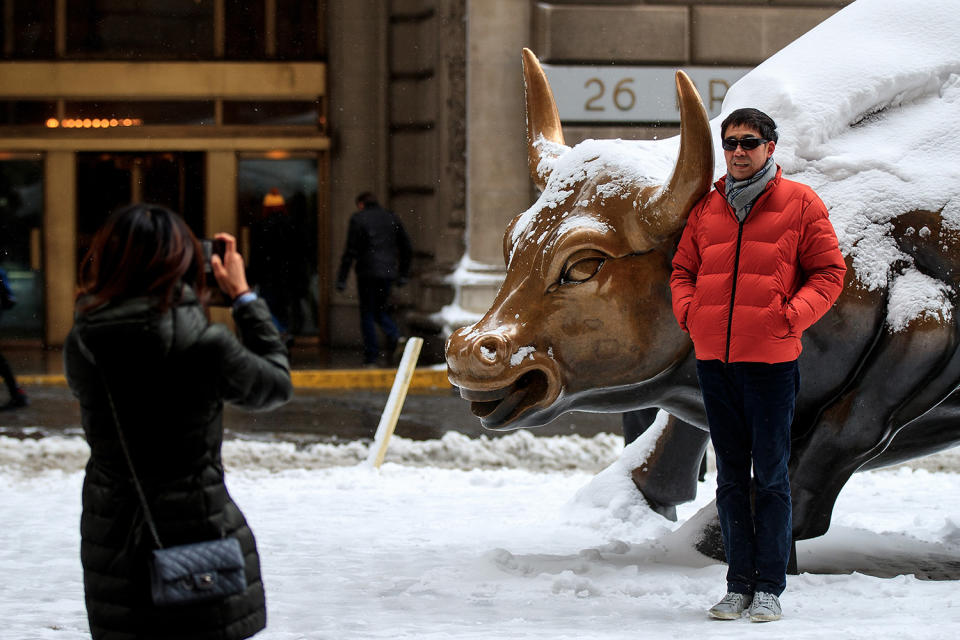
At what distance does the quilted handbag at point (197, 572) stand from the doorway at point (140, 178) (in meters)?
13.5

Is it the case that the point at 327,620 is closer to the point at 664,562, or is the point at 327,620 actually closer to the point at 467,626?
the point at 467,626

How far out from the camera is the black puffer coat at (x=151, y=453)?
3.00 meters

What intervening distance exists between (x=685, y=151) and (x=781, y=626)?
1.52 metres

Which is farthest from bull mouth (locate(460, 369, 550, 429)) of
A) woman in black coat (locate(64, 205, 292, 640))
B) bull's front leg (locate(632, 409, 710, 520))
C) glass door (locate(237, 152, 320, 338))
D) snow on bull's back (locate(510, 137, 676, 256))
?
glass door (locate(237, 152, 320, 338))

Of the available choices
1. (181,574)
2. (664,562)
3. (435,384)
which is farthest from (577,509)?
(435,384)

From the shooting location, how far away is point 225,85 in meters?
16.0

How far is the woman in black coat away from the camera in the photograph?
118 inches

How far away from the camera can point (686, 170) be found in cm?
445

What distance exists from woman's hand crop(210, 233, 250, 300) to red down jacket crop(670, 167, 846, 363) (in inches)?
60.2

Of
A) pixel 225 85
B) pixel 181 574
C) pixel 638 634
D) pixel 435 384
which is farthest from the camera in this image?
pixel 225 85

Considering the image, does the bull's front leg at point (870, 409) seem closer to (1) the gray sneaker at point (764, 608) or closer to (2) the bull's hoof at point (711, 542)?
(2) the bull's hoof at point (711, 542)

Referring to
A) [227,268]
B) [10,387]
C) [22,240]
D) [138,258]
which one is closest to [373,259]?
[10,387]

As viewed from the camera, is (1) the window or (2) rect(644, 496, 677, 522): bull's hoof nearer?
(2) rect(644, 496, 677, 522): bull's hoof

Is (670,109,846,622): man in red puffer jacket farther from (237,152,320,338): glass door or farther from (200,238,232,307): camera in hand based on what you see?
(237,152,320,338): glass door
